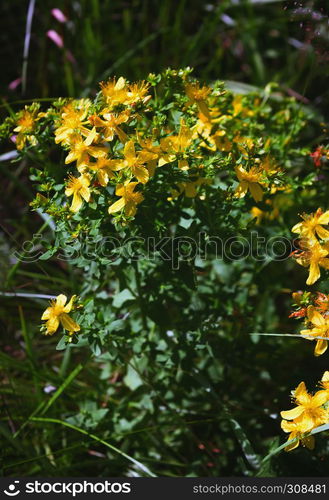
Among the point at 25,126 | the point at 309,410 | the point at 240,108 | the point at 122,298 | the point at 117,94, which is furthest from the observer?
the point at 240,108

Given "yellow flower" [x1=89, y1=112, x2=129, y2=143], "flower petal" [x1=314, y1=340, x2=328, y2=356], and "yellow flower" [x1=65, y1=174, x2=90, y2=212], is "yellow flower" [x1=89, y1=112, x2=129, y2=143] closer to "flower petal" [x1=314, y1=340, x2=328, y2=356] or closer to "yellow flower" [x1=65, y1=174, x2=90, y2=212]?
"yellow flower" [x1=65, y1=174, x2=90, y2=212]

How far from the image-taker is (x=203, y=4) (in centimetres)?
331

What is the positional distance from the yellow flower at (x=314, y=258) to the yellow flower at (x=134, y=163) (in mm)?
446

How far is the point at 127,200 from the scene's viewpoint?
4.51 ft

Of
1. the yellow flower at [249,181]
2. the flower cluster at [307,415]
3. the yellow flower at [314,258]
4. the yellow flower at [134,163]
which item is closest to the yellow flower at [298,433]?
the flower cluster at [307,415]

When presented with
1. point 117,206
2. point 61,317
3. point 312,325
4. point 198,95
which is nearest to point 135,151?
point 117,206

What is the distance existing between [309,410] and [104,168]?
76cm

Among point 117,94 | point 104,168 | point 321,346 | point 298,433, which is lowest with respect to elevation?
point 298,433

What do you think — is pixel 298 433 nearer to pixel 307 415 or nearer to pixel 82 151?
pixel 307 415

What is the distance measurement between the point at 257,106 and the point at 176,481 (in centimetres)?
126

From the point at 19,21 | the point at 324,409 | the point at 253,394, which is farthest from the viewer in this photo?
the point at 19,21

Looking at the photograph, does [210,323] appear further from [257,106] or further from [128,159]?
[257,106]

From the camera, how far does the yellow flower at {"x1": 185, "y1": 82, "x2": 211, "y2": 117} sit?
1536 mm

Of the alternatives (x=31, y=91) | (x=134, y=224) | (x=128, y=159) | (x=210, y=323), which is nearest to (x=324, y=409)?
(x=210, y=323)
